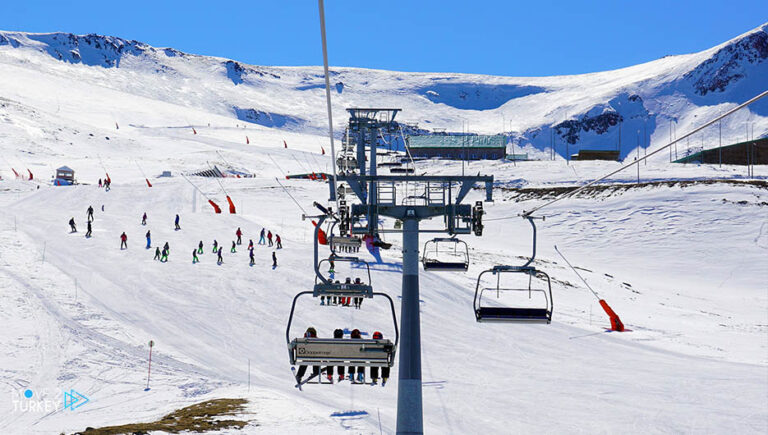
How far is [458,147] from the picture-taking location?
110188 mm

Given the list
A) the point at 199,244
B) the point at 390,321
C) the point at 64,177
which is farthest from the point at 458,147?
the point at 390,321

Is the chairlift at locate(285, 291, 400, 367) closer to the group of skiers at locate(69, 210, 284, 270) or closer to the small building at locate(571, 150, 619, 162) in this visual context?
the group of skiers at locate(69, 210, 284, 270)

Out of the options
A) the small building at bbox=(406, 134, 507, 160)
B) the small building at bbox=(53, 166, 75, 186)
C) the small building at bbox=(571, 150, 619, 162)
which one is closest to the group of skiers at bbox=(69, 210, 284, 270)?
the small building at bbox=(53, 166, 75, 186)

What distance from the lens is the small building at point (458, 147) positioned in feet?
359

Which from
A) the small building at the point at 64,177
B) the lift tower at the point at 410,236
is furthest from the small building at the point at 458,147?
the lift tower at the point at 410,236

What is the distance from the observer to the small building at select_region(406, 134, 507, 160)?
109312 mm

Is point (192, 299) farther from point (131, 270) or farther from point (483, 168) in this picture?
point (483, 168)

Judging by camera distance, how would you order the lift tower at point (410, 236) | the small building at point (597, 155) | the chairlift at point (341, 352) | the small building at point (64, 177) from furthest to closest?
the small building at point (597, 155) → the small building at point (64, 177) → the lift tower at point (410, 236) → the chairlift at point (341, 352)

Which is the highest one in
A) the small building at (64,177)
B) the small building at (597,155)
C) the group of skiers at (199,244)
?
the small building at (597,155)

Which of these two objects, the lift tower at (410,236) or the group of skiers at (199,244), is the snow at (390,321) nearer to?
the group of skiers at (199,244)

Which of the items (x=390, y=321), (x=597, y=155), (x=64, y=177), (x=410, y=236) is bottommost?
(x=390, y=321)

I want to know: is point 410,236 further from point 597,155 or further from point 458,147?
point 597,155

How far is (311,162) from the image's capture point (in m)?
107

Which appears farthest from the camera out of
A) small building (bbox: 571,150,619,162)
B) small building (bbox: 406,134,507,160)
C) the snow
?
small building (bbox: 406,134,507,160)
